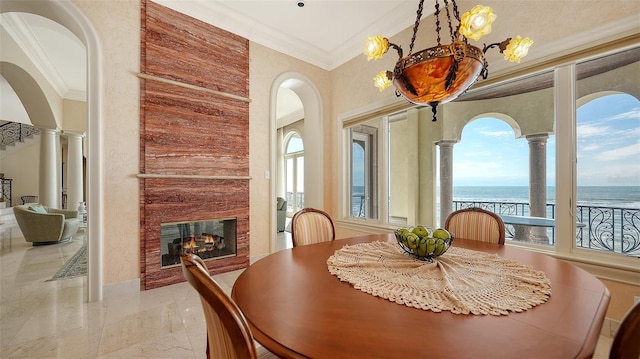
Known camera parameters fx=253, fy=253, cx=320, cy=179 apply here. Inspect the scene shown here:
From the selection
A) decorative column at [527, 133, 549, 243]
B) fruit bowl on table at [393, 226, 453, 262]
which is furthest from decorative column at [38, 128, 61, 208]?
decorative column at [527, 133, 549, 243]

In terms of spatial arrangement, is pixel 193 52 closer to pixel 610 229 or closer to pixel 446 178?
pixel 446 178

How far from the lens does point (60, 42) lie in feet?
12.2

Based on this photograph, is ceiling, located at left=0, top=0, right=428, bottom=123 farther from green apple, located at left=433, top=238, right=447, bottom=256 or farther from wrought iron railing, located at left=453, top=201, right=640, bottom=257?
green apple, located at left=433, top=238, right=447, bottom=256

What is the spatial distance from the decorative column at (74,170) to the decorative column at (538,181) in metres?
9.00

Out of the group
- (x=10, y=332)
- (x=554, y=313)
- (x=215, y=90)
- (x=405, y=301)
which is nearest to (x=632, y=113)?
(x=554, y=313)

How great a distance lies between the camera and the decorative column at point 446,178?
355 centimetres

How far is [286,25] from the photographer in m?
3.27


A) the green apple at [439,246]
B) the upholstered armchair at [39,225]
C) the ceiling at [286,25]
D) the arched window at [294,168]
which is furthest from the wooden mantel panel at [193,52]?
the arched window at [294,168]

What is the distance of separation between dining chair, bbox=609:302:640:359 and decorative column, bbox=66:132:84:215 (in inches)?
351

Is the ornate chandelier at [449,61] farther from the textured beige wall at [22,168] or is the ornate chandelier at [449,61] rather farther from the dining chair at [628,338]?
the textured beige wall at [22,168]

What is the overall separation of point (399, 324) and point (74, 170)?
28.7 ft

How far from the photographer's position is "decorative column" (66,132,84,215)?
21.0 ft

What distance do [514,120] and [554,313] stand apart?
3036mm

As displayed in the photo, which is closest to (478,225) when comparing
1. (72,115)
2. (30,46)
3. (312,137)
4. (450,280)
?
(450,280)
